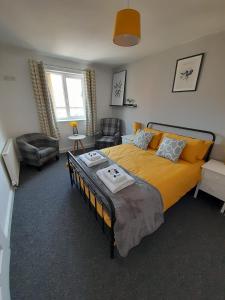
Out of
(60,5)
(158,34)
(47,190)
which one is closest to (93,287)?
(47,190)

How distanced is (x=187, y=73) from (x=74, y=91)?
2965 mm

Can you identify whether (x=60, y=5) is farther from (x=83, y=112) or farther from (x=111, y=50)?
(x=83, y=112)

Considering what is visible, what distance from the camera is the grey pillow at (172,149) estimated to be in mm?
2180

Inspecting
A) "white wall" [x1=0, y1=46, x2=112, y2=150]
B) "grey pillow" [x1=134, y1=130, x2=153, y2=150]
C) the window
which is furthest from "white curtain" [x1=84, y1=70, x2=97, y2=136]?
"grey pillow" [x1=134, y1=130, x2=153, y2=150]

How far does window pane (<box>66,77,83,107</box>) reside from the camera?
3793 mm

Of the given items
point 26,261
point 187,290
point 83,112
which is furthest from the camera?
point 83,112

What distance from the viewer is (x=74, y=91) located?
392 centimetres

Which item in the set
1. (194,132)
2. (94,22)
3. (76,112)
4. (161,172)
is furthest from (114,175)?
(76,112)

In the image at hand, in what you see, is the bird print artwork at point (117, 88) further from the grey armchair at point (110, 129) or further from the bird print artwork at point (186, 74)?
the bird print artwork at point (186, 74)

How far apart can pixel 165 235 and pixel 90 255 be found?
92 cm

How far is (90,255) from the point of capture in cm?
141

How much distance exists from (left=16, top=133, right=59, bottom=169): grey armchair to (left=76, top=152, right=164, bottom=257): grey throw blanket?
6.48 ft

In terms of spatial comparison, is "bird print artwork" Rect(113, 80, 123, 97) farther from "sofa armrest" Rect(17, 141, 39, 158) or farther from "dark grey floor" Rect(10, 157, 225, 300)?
"dark grey floor" Rect(10, 157, 225, 300)

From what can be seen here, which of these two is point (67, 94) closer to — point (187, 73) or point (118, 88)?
point (118, 88)
